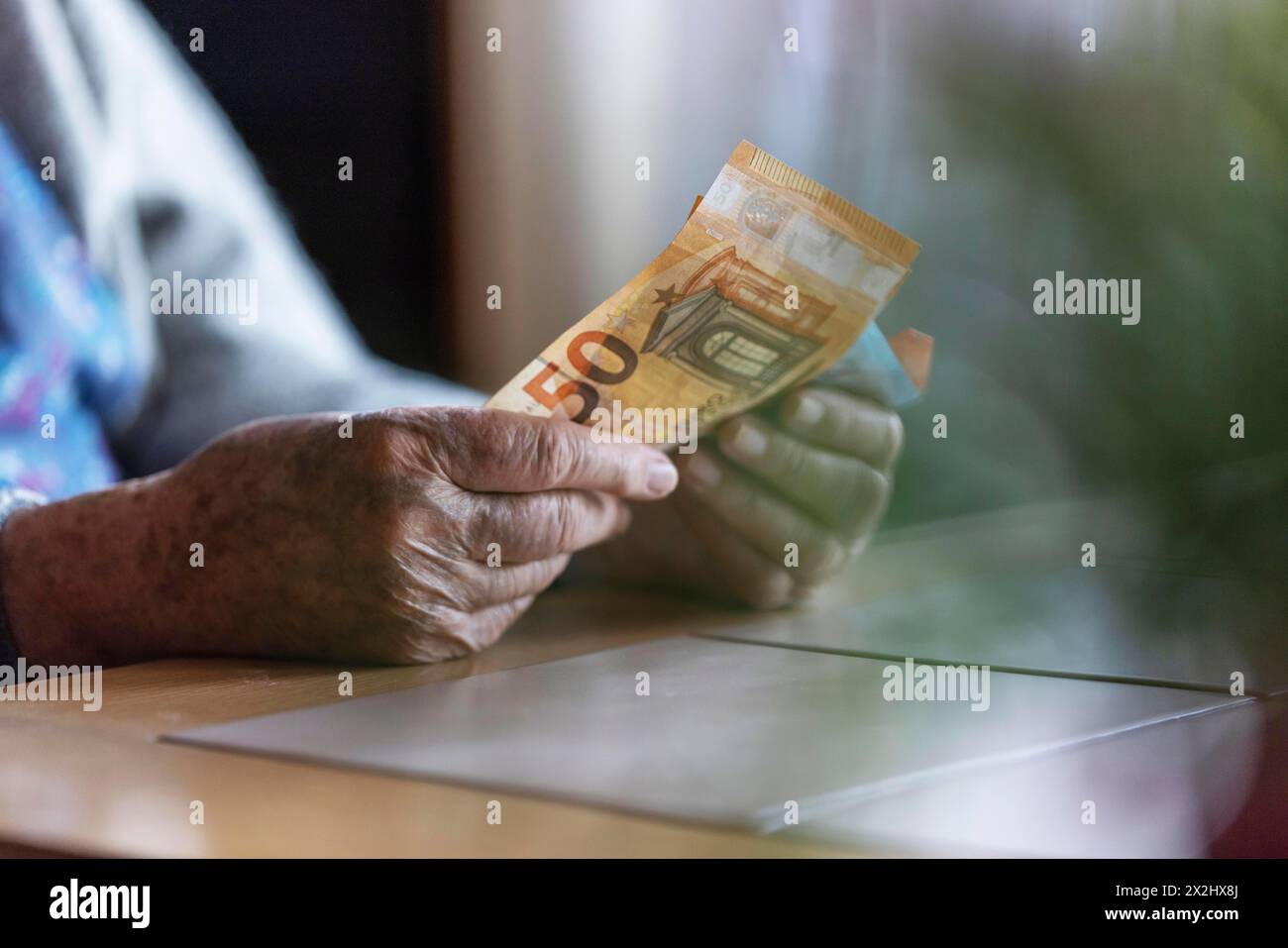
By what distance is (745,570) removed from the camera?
1.12 meters

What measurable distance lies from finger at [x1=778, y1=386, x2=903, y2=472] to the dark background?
1.29 metres

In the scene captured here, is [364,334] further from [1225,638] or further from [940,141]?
[1225,638]

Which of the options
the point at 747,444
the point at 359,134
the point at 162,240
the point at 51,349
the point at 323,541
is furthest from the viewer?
the point at 359,134

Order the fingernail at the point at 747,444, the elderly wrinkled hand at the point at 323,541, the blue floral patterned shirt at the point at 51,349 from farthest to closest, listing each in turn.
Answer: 1. the blue floral patterned shirt at the point at 51,349
2. the fingernail at the point at 747,444
3. the elderly wrinkled hand at the point at 323,541

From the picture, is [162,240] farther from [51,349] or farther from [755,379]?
[755,379]

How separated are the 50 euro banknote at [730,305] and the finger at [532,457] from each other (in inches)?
2.6

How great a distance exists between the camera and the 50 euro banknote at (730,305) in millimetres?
956

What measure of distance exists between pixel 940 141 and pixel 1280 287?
27.9 inches

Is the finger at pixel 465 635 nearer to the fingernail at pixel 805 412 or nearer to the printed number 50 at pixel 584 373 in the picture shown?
the printed number 50 at pixel 584 373

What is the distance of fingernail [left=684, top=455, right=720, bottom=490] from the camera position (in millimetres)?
1121

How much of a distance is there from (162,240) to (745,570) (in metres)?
1.04

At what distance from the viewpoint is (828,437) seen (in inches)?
44.8

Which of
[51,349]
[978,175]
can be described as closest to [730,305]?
[51,349]

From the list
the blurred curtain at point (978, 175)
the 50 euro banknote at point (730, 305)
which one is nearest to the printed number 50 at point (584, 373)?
the 50 euro banknote at point (730, 305)
